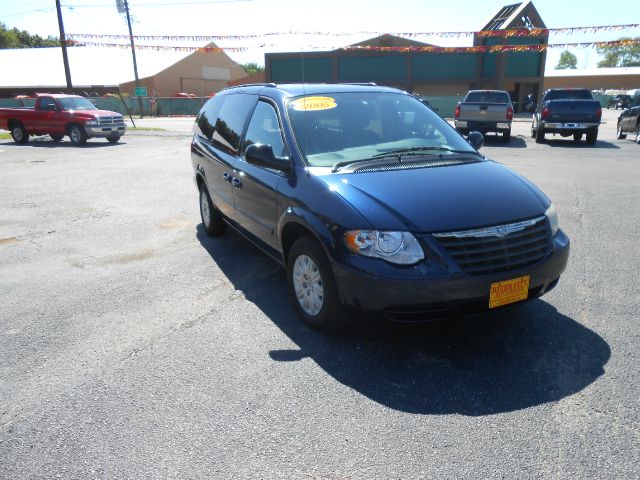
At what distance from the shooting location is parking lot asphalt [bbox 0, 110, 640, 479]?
2658 millimetres

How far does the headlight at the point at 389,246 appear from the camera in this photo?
3.32 m

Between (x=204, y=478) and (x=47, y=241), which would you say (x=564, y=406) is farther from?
(x=47, y=241)

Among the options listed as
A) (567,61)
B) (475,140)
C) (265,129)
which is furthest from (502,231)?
(567,61)

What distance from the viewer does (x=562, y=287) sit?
191 inches

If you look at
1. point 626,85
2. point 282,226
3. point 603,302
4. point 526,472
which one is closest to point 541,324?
point 603,302

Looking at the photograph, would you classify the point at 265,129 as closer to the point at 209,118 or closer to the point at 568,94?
the point at 209,118

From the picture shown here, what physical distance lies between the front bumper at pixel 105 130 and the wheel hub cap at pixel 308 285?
57.4ft

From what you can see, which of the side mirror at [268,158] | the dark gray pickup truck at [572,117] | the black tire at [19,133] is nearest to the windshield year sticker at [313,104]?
the side mirror at [268,158]

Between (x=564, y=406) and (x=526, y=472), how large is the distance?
0.68 meters

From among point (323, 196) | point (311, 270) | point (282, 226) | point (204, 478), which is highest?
point (323, 196)

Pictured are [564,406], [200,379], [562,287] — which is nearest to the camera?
[564,406]

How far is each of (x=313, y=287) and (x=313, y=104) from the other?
176 cm

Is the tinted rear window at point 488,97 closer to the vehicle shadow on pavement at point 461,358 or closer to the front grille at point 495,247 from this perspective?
the vehicle shadow on pavement at point 461,358

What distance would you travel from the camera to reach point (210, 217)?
6.61 meters
